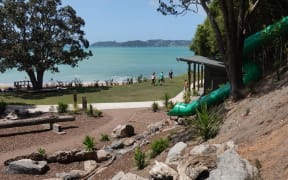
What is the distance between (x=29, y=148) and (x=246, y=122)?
953 cm

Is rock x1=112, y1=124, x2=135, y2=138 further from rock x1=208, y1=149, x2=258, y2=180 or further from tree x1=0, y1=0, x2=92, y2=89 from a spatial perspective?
tree x1=0, y1=0, x2=92, y2=89

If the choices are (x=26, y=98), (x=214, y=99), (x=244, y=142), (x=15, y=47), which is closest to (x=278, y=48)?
(x=214, y=99)

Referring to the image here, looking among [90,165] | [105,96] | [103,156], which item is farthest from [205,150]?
[105,96]

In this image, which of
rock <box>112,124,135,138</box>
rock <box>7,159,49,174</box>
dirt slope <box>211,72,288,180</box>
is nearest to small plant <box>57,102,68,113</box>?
rock <box>112,124,135,138</box>

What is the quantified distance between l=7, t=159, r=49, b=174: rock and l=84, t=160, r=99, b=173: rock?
1.31m

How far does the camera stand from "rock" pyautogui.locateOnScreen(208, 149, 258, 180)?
6.48m

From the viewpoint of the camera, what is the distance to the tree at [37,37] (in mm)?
40156

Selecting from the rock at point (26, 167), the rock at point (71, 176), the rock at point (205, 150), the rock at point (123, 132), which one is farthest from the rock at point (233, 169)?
the rock at point (123, 132)

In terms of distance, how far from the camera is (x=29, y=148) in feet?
54.2

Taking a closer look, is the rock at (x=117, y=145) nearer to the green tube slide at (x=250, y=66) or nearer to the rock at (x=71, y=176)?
the green tube slide at (x=250, y=66)

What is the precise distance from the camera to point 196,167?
7410 millimetres

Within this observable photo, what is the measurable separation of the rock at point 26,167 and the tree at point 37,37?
92.3ft

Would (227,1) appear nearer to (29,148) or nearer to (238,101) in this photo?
(238,101)

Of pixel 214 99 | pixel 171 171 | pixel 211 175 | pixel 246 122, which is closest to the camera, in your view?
pixel 211 175
